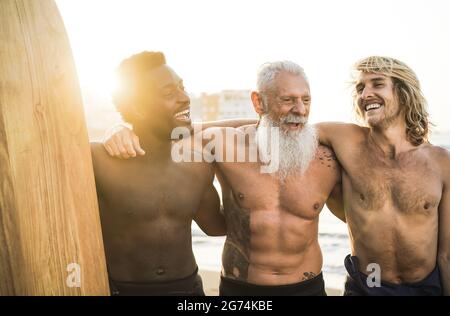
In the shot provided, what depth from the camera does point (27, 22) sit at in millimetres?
2322

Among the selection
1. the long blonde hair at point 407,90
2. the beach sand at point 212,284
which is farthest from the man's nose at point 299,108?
the beach sand at point 212,284

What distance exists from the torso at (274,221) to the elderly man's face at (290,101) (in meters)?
0.33

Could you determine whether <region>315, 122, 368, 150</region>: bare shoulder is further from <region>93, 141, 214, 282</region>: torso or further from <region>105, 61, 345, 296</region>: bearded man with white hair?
<region>93, 141, 214, 282</region>: torso

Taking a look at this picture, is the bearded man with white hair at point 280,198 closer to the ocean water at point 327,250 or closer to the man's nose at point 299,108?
the man's nose at point 299,108

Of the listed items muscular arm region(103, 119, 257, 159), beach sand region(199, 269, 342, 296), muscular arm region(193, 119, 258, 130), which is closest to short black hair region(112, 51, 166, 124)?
muscular arm region(103, 119, 257, 159)

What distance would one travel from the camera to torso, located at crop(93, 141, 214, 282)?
304cm

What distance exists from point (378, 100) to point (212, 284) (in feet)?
17.3

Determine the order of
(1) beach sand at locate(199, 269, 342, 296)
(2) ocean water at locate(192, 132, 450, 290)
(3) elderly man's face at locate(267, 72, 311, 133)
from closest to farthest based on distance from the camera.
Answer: (3) elderly man's face at locate(267, 72, 311, 133)
(1) beach sand at locate(199, 269, 342, 296)
(2) ocean water at locate(192, 132, 450, 290)

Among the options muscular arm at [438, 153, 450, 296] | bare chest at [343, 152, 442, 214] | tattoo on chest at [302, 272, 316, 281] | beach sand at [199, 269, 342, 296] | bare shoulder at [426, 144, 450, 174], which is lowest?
beach sand at [199, 269, 342, 296]

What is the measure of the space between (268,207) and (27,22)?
202 centimetres

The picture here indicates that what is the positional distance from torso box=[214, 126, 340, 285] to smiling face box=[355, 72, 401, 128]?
43 centimetres

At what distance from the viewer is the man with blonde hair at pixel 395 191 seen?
3.16 meters

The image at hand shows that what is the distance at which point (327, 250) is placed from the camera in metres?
11.2

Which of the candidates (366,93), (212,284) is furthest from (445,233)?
(212,284)
